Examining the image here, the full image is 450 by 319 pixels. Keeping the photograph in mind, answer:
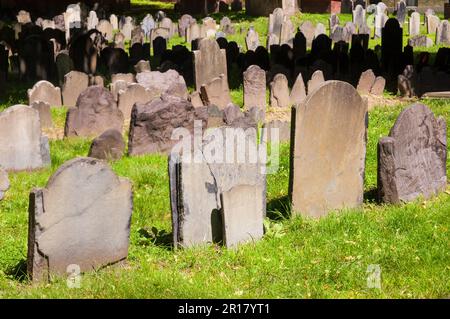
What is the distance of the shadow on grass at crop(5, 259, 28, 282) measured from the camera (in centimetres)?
657

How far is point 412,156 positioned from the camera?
27.0ft

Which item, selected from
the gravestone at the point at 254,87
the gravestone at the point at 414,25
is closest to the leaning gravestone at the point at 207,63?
the gravestone at the point at 254,87

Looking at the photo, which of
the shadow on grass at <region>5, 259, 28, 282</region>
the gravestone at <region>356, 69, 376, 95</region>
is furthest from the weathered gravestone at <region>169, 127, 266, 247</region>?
the gravestone at <region>356, 69, 376, 95</region>

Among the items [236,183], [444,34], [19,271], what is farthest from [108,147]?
[444,34]

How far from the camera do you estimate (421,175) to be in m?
8.37

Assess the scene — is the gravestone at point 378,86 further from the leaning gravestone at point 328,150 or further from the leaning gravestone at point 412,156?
the leaning gravestone at point 328,150

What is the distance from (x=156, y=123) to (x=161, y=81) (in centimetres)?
361

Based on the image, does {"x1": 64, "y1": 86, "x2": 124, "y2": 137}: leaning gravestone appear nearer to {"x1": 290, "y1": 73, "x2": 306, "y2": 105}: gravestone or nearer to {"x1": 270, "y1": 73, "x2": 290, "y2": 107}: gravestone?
{"x1": 270, "y1": 73, "x2": 290, "y2": 107}: gravestone

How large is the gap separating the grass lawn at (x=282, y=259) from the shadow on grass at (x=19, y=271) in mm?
11

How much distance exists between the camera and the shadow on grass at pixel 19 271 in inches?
258

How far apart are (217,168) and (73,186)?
1502 mm

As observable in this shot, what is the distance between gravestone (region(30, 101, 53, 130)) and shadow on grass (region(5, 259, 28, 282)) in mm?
6198

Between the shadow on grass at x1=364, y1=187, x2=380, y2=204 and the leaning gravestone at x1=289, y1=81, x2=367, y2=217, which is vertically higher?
the leaning gravestone at x1=289, y1=81, x2=367, y2=217
